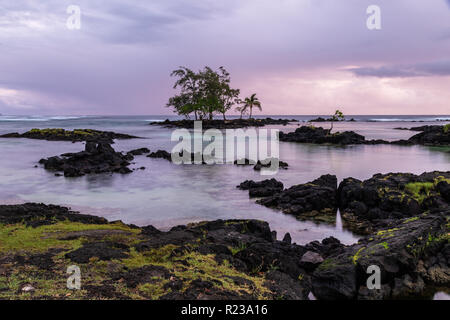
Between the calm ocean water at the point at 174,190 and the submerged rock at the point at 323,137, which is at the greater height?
the submerged rock at the point at 323,137

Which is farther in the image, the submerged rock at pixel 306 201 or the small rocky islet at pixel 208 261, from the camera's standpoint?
the submerged rock at pixel 306 201

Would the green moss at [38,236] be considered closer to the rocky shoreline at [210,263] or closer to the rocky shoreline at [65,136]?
the rocky shoreline at [210,263]

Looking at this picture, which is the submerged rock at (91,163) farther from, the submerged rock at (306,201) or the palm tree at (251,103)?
the palm tree at (251,103)

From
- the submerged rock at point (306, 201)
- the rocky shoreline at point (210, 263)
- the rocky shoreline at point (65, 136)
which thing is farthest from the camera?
the rocky shoreline at point (65, 136)

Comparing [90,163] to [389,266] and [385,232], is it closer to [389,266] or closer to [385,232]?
[385,232]

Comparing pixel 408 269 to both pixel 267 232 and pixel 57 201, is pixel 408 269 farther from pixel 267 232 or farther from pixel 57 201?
pixel 57 201

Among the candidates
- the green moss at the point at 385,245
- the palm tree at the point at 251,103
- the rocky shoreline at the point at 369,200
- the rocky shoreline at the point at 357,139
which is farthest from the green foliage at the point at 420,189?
the palm tree at the point at 251,103

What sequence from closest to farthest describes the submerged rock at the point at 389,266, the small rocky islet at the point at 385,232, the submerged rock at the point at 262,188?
the submerged rock at the point at 389,266 < the small rocky islet at the point at 385,232 < the submerged rock at the point at 262,188

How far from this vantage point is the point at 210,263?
7.81m

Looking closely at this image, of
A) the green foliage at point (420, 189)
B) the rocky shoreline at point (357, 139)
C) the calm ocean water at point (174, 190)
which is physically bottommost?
the calm ocean water at point (174, 190)

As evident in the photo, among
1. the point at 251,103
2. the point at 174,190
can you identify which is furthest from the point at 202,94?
the point at 174,190

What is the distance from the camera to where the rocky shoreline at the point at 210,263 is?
646 cm

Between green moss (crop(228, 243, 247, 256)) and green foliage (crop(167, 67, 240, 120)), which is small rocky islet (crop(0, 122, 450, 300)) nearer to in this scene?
green moss (crop(228, 243, 247, 256))

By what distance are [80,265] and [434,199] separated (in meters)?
14.0
